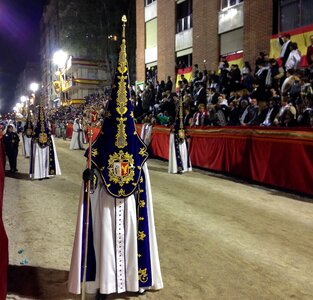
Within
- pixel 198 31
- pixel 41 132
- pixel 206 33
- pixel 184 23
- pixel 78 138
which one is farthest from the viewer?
pixel 184 23

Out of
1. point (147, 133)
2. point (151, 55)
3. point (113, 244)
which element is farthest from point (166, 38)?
point (113, 244)

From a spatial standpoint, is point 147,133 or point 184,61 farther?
point 184,61

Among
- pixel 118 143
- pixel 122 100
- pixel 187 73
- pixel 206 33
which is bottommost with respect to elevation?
pixel 118 143

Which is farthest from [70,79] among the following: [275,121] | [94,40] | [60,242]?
[60,242]

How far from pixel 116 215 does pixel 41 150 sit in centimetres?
873

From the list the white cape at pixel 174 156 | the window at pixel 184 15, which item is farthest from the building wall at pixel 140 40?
the white cape at pixel 174 156

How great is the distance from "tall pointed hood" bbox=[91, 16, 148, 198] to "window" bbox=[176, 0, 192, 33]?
70.6ft

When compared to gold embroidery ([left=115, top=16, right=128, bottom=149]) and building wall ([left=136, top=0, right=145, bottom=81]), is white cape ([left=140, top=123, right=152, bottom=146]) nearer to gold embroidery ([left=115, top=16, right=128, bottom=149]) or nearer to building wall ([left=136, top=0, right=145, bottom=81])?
building wall ([left=136, top=0, right=145, bottom=81])

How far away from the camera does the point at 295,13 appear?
1598 centimetres

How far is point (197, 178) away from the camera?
37.8ft

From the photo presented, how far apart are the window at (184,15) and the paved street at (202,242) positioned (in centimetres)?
1702

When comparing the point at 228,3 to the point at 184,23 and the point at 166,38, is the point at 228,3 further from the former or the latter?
the point at 166,38

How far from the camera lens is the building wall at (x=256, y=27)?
56.1 ft

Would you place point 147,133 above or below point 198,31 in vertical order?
below
